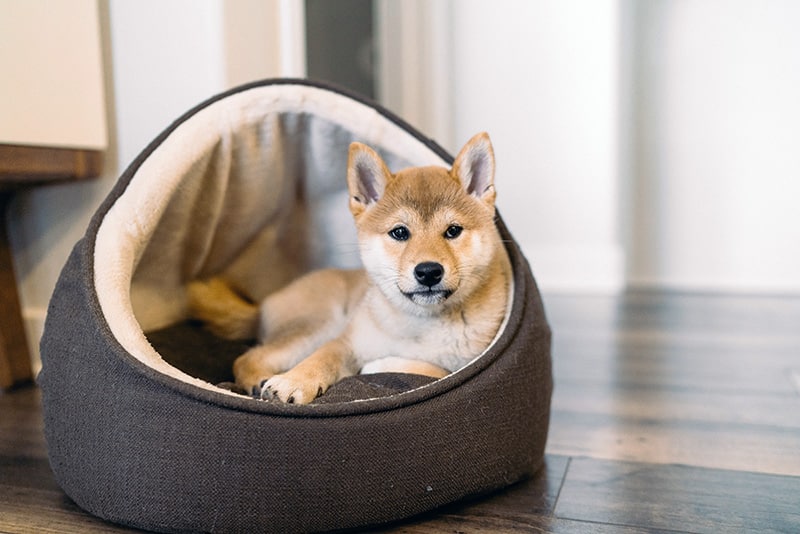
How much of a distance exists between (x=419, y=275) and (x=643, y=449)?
61 cm

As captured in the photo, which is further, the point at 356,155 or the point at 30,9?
the point at 30,9

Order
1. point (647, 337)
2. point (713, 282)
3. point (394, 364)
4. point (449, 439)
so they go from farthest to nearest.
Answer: point (713, 282)
point (647, 337)
point (394, 364)
point (449, 439)

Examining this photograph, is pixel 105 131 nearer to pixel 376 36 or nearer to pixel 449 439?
pixel 449 439

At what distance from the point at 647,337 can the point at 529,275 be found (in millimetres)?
1362

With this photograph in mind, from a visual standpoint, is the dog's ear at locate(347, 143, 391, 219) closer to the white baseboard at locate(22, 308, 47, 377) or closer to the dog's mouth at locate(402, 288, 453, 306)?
the dog's mouth at locate(402, 288, 453, 306)

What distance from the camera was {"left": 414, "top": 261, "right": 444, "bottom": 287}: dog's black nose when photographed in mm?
1330

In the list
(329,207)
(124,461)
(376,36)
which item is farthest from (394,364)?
(376,36)

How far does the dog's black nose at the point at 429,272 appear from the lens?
1.33m

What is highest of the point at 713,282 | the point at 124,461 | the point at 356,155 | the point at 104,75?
the point at 104,75

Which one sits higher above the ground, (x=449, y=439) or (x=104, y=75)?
(x=104, y=75)

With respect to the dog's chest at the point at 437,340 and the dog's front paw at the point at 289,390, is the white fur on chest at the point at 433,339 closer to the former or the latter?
the dog's chest at the point at 437,340

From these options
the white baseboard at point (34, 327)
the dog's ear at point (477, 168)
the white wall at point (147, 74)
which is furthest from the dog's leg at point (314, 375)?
the white baseboard at point (34, 327)

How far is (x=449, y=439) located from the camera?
117cm

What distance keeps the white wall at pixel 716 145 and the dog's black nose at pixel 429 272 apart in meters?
3.40
